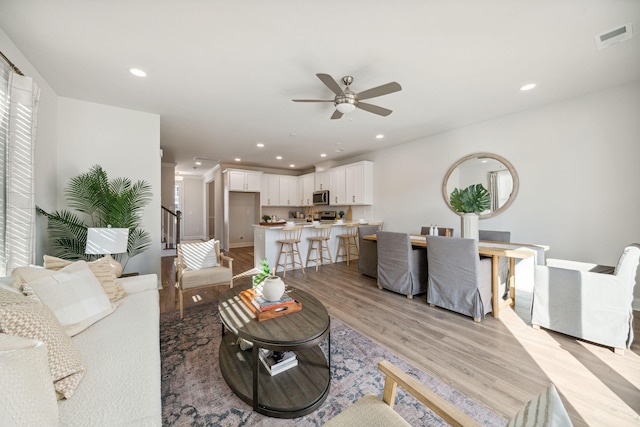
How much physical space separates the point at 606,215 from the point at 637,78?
61.7 inches

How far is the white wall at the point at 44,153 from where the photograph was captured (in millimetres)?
2557

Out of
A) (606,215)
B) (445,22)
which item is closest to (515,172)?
(606,215)

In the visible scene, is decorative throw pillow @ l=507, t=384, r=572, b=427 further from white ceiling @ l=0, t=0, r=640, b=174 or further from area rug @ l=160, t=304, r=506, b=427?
white ceiling @ l=0, t=0, r=640, b=174

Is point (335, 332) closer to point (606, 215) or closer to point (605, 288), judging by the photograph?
point (605, 288)

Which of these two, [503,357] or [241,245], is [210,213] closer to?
[241,245]

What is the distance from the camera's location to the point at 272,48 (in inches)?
84.7

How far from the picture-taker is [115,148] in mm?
3373

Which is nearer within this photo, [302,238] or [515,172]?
[515,172]

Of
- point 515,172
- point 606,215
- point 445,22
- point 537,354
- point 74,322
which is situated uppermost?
point 445,22

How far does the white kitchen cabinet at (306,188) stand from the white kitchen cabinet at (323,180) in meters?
0.22

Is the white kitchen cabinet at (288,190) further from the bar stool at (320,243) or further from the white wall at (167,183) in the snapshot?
the white wall at (167,183)

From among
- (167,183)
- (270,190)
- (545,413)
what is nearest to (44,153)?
(545,413)

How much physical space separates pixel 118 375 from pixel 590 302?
11.4 ft

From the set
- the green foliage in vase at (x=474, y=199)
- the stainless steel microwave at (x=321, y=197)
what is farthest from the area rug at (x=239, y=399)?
the stainless steel microwave at (x=321, y=197)
